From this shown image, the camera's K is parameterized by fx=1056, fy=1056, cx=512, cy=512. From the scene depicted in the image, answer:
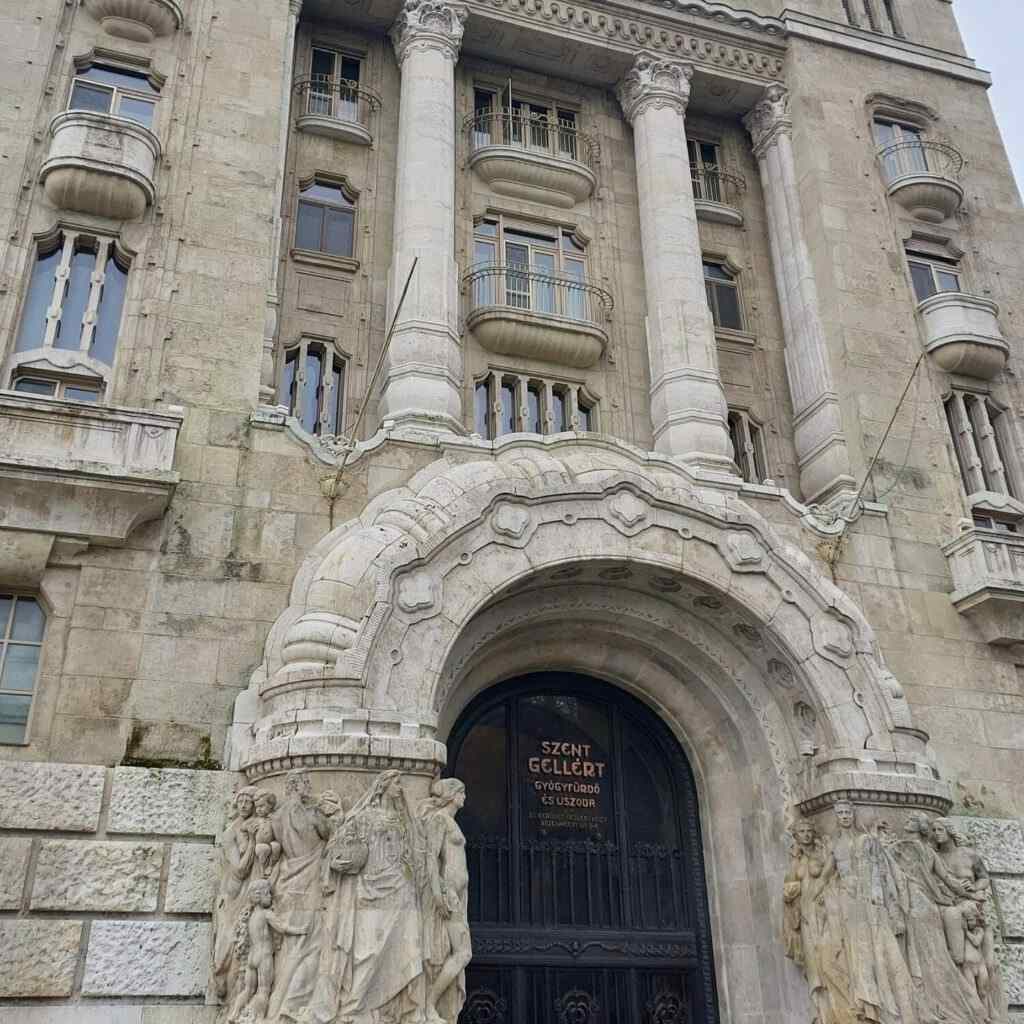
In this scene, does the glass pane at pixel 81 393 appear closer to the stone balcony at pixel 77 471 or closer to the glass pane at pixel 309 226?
the stone balcony at pixel 77 471

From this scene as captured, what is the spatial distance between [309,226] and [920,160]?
13.1 metres

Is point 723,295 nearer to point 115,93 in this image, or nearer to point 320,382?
point 320,382

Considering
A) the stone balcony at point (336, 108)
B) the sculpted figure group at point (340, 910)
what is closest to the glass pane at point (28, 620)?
the sculpted figure group at point (340, 910)

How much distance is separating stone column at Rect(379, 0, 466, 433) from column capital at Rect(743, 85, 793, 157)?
6.90 meters

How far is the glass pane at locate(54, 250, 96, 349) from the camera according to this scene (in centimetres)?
1566

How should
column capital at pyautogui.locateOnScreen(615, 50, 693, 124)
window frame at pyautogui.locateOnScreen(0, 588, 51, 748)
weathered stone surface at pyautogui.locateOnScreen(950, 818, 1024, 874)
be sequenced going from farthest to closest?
column capital at pyautogui.locateOnScreen(615, 50, 693, 124) → weathered stone surface at pyautogui.locateOnScreen(950, 818, 1024, 874) → window frame at pyautogui.locateOnScreen(0, 588, 51, 748)

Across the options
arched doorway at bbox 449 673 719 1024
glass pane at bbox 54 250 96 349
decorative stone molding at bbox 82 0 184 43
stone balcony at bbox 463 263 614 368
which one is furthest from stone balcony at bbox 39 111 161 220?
arched doorway at bbox 449 673 719 1024

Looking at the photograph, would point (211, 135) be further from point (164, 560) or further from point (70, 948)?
point (70, 948)

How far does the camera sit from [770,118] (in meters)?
22.9

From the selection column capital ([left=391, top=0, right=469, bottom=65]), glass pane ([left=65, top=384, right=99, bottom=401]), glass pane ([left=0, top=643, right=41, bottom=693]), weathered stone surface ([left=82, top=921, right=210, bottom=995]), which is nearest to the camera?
weathered stone surface ([left=82, top=921, right=210, bottom=995])

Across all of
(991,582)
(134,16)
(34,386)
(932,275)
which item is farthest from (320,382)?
(932,275)

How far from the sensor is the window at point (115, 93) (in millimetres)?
17594

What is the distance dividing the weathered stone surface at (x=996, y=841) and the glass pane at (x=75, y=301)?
1458cm

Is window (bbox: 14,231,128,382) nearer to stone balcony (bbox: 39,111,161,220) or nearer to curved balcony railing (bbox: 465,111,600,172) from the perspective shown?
stone balcony (bbox: 39,111,161,220)
